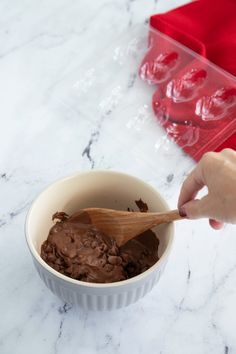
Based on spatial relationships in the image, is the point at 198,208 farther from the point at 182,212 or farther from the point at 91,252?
the point at 91,252

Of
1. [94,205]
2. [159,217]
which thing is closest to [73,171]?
[94,205]

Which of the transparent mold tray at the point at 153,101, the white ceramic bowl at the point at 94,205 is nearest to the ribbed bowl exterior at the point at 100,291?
the white ceramic bowl at the point at 94,205

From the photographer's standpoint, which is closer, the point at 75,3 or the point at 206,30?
the point at 206,30

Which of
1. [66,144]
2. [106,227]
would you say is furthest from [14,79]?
[106,227]

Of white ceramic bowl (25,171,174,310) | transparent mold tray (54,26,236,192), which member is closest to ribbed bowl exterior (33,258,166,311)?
white ceramic bowl (25,171,174,310)

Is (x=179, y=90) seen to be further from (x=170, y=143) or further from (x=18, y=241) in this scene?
(x=18, y=241)

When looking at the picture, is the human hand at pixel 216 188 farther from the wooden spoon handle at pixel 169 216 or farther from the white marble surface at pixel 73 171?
the white marble surface at pixel 73 171

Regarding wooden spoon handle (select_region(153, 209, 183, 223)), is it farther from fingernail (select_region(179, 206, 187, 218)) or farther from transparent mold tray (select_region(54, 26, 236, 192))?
transparent mold tray (select_region(54, 26, 236, 192))
